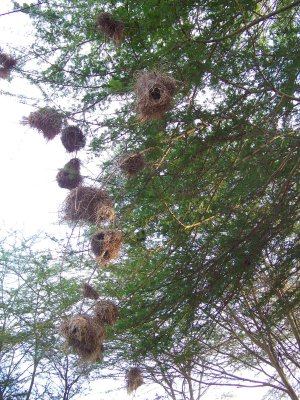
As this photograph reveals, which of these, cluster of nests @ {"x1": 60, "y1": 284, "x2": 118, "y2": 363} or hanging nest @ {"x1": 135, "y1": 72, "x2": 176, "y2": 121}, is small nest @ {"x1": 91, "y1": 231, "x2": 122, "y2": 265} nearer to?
cluster of nests @ {"x1": 60, "y1": 284, "x2": 118, "y2": 363}

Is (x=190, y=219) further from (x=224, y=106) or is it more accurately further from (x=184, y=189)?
(x=224, y=106)

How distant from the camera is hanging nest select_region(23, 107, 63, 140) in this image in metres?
3.31

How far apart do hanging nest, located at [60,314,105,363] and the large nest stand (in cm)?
89

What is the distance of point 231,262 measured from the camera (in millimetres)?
4387

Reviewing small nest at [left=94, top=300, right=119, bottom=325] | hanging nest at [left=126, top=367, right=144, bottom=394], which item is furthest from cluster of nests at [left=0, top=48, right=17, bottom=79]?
hanging nest at [left=126, top=367, right=144, bottom=394]

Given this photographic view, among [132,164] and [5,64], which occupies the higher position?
[5,64]

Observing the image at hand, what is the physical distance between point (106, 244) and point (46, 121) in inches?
40.7

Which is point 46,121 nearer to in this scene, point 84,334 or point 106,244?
point 106,244

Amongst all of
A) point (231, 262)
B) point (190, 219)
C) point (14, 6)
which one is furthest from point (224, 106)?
point (14, 6)

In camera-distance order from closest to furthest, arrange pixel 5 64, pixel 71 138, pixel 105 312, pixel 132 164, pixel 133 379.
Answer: pixel 105 312 < pixel 132 164 < pixel 71 138 < pixel 5 64 < pixel 133 379

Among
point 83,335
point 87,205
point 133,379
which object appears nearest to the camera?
point 83,335

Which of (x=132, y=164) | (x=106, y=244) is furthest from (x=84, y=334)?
(x=132, y=164)

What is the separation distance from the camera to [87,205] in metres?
2.84

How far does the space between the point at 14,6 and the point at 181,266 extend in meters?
3.03
